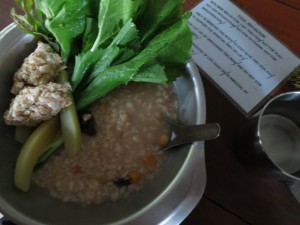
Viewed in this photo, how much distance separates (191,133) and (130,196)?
0.64 ft

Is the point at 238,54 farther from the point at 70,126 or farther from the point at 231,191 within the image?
the point at 70,126

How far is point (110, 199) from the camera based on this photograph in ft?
2.38

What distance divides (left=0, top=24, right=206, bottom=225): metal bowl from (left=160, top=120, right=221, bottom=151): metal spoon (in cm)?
2

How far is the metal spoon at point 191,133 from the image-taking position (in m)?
0.66

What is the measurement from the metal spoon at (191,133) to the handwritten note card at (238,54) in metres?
0.21

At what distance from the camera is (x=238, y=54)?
0.92 m

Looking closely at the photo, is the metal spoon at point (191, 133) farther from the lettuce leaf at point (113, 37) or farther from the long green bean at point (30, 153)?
the long green bean at point (30, 153)

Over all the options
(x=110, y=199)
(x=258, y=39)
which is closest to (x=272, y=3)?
(x=258, y=39)

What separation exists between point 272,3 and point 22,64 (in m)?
0.72

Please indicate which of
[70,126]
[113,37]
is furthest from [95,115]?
[113,37]

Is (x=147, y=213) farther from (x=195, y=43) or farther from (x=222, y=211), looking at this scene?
(x=195, y=43)

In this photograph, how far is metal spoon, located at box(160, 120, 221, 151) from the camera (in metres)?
0.66

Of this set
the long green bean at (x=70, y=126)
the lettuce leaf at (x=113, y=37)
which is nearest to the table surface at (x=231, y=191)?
the lettuce leaf at (x=113, y=37)

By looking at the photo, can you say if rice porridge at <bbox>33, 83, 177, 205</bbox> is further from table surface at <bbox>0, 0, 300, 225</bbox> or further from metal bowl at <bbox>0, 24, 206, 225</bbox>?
table surface at <bbox>0, 0, 300, 225</bbox>
